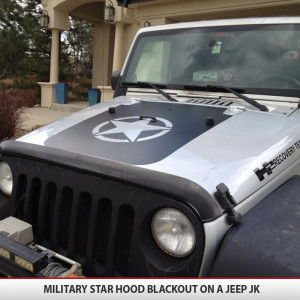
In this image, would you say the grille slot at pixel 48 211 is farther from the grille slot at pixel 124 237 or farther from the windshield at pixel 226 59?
the windshield at pixel 226 59

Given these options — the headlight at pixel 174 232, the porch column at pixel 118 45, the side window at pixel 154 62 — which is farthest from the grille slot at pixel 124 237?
the porch column at pixel 118 45

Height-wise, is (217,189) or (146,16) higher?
(146,16)

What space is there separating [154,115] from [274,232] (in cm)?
123

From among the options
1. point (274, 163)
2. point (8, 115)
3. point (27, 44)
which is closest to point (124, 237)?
point (274, 163)

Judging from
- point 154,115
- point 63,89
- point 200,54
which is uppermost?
point 200,54

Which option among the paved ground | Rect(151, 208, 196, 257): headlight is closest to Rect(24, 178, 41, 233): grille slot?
Rect(151, 208, 196, 257): headlight

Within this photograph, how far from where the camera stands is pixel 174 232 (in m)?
1.52

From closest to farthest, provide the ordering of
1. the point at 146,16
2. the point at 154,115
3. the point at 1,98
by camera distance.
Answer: the point at 154,115
the point at 1,98
the point at 146,16

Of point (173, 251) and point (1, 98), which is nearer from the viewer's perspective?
point (173, 251)

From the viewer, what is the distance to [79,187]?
5.79 ft

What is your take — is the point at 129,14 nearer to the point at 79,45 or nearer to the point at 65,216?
the point at 79,45

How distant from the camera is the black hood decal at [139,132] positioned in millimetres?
1874

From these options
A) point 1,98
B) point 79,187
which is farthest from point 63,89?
point 79,187

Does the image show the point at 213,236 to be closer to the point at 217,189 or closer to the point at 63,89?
the point at 217,189
